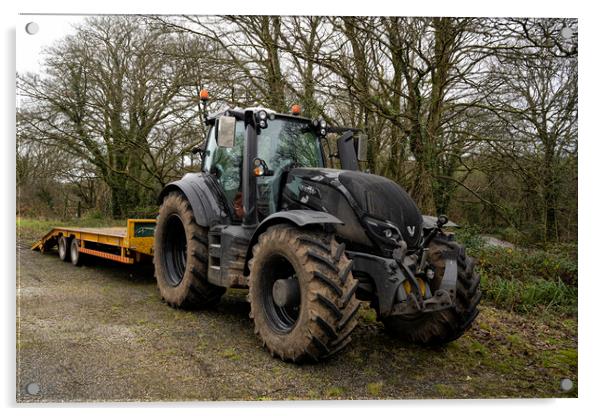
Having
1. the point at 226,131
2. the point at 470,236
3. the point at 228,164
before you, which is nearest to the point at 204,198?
the point at 228,164

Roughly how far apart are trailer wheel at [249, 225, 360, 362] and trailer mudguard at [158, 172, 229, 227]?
3.09 ft

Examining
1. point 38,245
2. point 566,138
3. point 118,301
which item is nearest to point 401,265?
point 566,138

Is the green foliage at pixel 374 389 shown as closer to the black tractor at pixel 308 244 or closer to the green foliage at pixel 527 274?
the black tractor at pixel 308 244

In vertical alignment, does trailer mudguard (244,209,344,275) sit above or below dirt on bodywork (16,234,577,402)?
above

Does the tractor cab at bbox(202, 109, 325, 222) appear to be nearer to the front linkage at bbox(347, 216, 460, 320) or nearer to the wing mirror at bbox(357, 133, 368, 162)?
the wing mirror at bbox(357, 133, 368, 162)

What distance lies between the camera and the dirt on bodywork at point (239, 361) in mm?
3189

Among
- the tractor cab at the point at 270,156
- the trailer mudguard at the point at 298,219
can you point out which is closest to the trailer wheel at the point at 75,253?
the tractor cab at the point at 270,156

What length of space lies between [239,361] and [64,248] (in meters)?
4.34

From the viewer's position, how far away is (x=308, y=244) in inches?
128

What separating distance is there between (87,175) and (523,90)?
397 cm

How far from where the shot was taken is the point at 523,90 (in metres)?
4.20

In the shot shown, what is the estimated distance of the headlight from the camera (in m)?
3.46

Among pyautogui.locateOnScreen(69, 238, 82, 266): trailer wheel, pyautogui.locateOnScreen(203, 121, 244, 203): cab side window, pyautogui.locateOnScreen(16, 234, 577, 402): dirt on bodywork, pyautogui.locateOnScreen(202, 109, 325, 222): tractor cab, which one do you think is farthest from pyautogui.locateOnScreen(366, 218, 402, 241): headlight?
pyautogui.locateOnScreen(69, 238, 82, 266): trailer wheel

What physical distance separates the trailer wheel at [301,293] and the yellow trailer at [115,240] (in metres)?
2.36
